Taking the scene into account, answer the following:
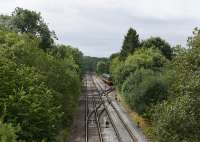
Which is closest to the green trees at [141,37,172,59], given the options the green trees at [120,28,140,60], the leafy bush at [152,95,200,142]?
the green trees at [120,28,140,60]

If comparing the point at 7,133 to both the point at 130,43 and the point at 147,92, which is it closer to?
the point at 147,92

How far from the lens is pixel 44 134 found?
24.6 meters

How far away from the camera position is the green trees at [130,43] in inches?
4451

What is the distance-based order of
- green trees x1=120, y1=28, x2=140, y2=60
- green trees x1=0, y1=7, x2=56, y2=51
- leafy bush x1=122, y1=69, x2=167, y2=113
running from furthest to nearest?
green trees x1=120, y1=28, x2=140, y2=60
green trees x1=0, y1=7, x2=56, y2=51
leafy bush x1=122, y1=69, x2=167, y2=113

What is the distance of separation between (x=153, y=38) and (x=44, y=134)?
274ft

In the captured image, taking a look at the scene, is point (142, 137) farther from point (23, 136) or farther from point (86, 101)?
point (86, 101)

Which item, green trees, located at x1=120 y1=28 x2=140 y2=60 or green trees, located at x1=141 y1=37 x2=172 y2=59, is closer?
green trees, located at x1=141 y1=37 x2=172 y2=59

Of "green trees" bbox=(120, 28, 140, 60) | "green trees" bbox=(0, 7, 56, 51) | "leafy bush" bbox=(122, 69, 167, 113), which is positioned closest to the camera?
"leafy bush" bbox=(122, 69, 167, 113)

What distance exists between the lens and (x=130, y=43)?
371 ft

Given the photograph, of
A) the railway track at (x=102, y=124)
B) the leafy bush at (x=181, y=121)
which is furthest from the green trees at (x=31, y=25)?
the leafy bush at (x=181, y=121)

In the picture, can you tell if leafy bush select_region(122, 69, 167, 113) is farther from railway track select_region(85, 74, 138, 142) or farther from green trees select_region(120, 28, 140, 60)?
green trees select_region(120, 28, 140, 60)

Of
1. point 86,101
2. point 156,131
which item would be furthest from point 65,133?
point 86,101

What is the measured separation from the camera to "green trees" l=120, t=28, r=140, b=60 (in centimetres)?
11306

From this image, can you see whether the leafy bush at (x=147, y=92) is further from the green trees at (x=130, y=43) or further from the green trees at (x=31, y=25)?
the green trees at (x=130, y=43)
